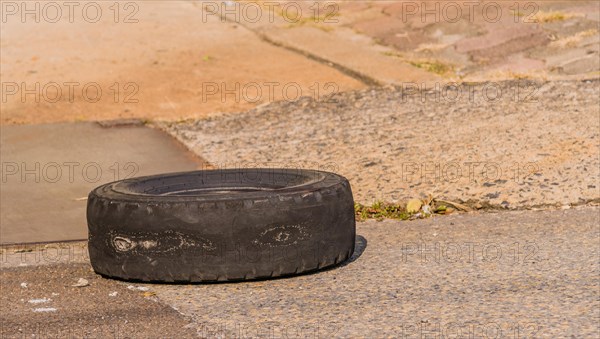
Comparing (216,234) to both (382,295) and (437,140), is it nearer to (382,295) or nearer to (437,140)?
(382,295)

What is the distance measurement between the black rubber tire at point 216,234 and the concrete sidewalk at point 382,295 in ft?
0.28

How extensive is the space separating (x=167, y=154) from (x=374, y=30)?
5.50m

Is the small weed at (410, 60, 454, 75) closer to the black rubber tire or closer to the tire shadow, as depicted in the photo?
the tire shadow

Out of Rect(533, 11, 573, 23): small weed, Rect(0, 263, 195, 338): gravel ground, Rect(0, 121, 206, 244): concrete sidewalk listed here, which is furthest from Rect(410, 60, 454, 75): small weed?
Rect(0, 263, 195, 338): gravel ground

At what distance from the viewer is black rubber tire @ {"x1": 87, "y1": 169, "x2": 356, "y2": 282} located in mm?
5293

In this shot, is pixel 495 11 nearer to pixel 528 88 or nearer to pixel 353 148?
pixel 528 88

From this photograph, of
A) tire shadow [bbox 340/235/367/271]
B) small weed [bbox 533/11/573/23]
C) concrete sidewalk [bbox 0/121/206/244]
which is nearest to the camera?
tire shadow [bbox 340/235/367/271]

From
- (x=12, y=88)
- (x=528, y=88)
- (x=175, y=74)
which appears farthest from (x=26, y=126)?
(x=528, y=88)

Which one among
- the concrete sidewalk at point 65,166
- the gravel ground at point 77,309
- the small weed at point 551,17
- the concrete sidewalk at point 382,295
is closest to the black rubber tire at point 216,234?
the concrete sidewalk at point 382,295

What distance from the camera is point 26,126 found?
383 inches

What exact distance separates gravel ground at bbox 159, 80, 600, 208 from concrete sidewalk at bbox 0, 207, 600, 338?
3.03 ft

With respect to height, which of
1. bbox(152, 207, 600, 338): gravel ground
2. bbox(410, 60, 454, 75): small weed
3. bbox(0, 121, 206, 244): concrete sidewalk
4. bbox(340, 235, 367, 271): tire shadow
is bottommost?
bbox(0, 121, 206, 244): concrete sidewalk

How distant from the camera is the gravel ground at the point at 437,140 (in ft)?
23.9

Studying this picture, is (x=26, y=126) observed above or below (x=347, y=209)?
below
